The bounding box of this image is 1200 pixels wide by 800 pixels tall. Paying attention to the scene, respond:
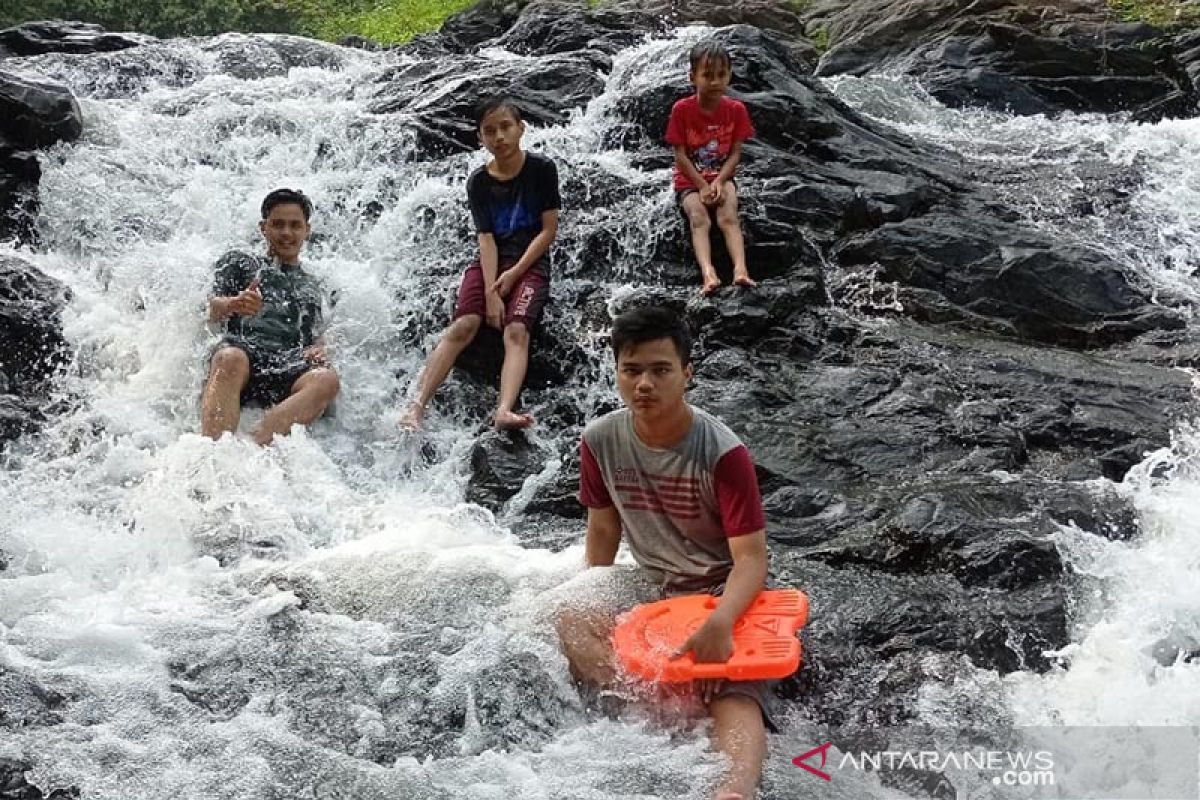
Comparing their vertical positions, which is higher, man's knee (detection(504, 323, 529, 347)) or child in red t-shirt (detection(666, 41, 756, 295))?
child in red t-shirt (detection(666, 41, 756, 295))

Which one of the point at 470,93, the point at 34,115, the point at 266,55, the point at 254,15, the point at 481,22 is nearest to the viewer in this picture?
the point at 34,115

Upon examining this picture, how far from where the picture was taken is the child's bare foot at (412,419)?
20.2ft

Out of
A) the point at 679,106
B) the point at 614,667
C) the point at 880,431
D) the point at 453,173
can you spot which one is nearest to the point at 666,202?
the point at 679,106

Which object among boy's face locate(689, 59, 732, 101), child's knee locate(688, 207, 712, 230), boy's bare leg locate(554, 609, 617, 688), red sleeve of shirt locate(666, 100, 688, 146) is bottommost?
boy's bare leg locate(554, 609, 617, 688)

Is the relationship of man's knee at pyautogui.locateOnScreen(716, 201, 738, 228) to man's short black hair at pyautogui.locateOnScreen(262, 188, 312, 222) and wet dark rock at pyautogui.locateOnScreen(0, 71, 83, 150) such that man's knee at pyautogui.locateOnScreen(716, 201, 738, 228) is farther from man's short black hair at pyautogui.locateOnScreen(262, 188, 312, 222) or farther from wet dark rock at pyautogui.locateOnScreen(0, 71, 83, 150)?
wet dark rock at pyautogui.locateOnScreen(0, 71, 83, 150)

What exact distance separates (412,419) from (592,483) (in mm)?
2424

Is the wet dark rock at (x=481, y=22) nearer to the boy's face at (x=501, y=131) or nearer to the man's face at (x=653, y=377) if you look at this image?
the boy's face at (x=501, y=131)

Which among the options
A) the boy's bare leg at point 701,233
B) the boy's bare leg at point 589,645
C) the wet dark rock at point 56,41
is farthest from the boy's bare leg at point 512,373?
the wet dark rock at point 56,41

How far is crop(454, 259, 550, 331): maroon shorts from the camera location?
21.6 feet

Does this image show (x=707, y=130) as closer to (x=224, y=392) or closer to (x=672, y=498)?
(x=224, y=392)

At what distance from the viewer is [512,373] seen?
Result: 630 centimetres

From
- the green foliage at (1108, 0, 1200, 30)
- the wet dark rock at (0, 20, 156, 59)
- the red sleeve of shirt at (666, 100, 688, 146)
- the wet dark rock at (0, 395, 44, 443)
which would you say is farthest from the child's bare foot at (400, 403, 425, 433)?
the green foliage at (1108, 0, 1200, 30)

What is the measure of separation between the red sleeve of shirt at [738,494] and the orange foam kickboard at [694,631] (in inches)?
8.9

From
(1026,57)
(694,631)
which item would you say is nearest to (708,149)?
(694,631)
